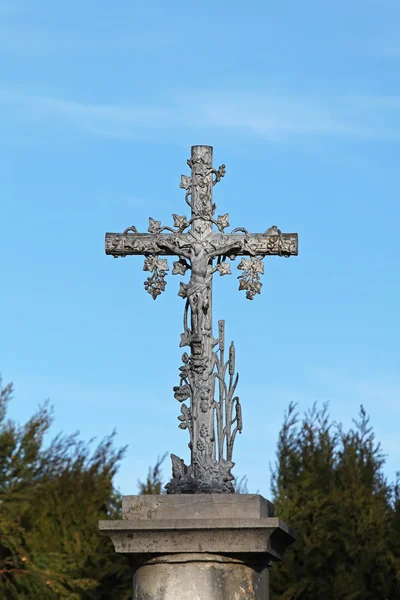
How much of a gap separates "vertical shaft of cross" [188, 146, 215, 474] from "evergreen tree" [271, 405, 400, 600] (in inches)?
531

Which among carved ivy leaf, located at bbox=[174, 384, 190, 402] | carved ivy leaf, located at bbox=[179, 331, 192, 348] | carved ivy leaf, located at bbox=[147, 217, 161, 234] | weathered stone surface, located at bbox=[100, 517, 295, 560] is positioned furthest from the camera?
carved ivy leaf, located at bbox=[147, 217, 161, 234]

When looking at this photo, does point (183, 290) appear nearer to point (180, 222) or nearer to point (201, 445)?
point (180, 222)

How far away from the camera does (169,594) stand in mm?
9109

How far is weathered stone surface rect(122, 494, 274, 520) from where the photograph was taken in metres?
9.02

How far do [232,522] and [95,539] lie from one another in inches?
631

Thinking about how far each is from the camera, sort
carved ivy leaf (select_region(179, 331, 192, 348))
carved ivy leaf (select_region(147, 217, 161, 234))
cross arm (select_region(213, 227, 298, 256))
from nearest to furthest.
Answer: carved ivy leaf (select_region(179, 331, 192, 348)) → cross arm (select_region(213, 227, 298, 256)) → carved ivy leaf (select_region(147, 217, 161, 234))

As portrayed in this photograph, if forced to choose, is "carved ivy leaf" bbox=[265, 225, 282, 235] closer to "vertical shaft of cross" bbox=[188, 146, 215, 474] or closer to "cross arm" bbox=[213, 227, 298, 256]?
"cross arm" bbox=[213, 227, 298, 256]

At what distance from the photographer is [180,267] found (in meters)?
10.3

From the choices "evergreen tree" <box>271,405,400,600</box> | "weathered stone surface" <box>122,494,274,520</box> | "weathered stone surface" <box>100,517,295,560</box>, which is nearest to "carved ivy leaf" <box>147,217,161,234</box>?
"weathered stone surface" <box>122,494,274,520</box>

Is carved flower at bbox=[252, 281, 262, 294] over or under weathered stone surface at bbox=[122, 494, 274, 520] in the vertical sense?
over

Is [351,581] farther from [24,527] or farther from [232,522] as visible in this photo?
[232,522]

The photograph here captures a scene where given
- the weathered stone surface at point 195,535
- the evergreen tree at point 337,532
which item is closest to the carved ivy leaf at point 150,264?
the weathered stone surface at point 195,535

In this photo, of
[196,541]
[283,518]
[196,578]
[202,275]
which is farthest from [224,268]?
[283,518]

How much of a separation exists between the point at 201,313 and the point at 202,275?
0.33 m
